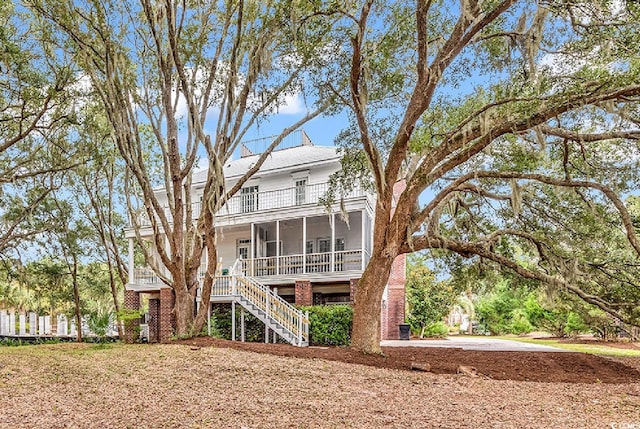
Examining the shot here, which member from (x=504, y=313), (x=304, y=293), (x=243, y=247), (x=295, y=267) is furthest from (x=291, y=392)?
(x=504, y=313)

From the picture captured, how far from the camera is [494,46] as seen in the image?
10.0 meters

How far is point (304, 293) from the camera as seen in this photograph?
17609 mm

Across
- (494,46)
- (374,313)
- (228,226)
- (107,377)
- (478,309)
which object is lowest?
(478,309)

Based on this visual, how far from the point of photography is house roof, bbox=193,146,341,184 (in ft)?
65.2

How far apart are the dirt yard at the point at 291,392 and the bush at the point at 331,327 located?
5.17 m

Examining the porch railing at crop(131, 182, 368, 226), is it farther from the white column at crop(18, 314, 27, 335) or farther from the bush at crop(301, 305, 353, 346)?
the white column at crop(18, 314, 27, 335)

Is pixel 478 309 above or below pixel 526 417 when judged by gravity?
below

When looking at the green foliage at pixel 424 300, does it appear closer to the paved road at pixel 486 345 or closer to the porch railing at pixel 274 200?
the paved road at pixel 486 345

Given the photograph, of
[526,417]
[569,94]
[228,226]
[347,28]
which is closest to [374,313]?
[526,417]

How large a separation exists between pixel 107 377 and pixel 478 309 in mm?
27054

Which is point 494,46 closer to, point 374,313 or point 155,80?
point 374,313

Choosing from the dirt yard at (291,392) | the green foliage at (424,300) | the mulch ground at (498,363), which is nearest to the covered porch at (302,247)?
the mulch ground at (498,363)

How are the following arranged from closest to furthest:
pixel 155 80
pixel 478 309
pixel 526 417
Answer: pixel 526 417 < pixel 155 80 < pixel 478 309

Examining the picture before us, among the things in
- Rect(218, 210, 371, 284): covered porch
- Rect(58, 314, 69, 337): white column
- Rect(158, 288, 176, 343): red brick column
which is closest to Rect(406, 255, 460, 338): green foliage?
Rect(218, 210, 371, 284): covered porch
